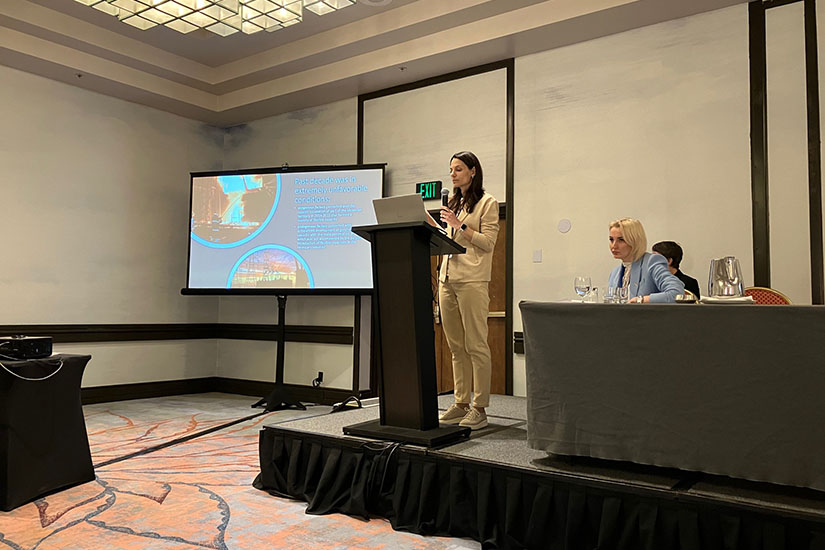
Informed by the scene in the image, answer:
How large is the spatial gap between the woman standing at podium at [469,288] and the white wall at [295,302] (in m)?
2.96

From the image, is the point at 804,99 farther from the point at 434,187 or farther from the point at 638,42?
the point at 434,187

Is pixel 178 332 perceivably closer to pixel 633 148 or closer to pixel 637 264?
pixel 633 148

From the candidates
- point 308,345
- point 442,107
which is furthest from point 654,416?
point 308,345

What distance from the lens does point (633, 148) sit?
15.4 ft

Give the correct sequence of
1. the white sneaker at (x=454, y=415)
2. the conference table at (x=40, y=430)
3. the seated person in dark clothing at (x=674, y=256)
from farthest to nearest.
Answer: the seated person in dark clothing at (x=674, y=256)
the white sneaker at (x=454, y=415)
the conference table at (x=40, y=430)

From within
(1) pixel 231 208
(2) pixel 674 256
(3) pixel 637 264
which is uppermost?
(1) pixel 231 208

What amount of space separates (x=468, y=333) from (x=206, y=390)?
4.78 m

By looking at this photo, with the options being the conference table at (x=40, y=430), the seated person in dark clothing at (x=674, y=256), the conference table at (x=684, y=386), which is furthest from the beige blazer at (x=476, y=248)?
the conference table at (x=40, y=430)

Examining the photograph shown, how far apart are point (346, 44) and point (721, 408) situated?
4.48 metres

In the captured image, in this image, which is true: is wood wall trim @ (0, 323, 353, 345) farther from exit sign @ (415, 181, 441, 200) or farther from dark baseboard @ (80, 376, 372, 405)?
exit sign @ (415, 181, 441, 200)

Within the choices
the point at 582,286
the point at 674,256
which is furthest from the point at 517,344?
the point at 582,286

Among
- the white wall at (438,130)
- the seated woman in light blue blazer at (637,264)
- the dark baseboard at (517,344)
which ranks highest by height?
the white wall at (438,130)

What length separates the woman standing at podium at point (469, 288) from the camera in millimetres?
3244

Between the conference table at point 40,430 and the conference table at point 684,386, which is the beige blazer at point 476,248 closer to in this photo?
the conference table at point 684,386
